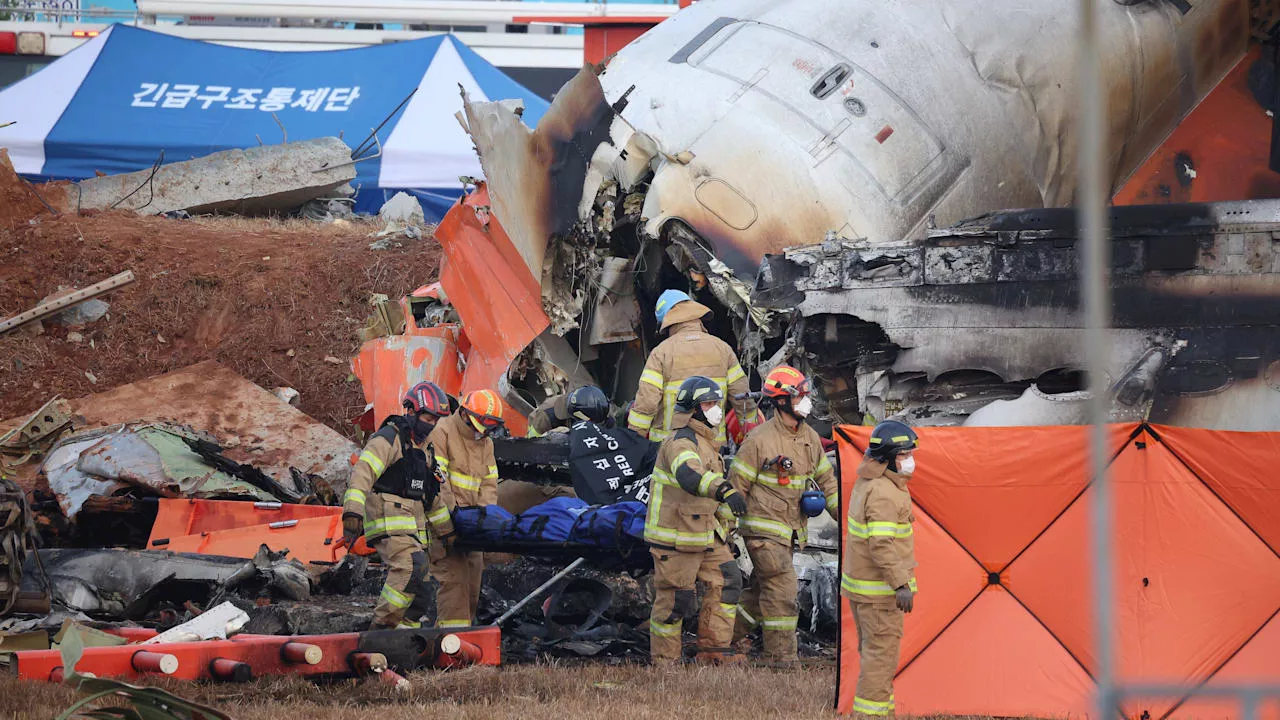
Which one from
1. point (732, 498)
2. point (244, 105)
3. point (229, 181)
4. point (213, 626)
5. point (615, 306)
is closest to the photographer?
point (732, 498)

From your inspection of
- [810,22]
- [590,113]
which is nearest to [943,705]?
[590,113]

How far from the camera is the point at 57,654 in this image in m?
5.36

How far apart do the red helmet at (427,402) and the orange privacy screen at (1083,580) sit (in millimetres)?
2399

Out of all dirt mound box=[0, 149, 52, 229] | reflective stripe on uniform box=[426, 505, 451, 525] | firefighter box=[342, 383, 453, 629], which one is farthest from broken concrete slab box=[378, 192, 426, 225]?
firefighter box=[342, 383, 453, 629]

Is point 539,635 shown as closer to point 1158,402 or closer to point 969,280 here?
point 969,280

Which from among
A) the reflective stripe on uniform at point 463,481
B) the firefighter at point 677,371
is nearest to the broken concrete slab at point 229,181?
the firefighter at point 677,371

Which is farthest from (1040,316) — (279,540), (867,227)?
(279,540)

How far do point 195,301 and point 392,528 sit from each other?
29.7ft

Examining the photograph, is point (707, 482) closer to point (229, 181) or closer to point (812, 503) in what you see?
point (812, 503)

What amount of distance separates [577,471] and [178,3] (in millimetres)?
24374

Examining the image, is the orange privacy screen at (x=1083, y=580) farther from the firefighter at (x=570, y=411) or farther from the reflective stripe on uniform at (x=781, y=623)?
the firefighter at (x=570, y=411)

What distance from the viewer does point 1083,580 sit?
5641 millimetres

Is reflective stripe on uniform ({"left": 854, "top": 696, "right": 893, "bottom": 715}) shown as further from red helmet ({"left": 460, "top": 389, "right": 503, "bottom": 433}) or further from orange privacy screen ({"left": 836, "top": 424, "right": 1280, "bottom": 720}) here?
red helmet ({"left": 460, "top": 389, "right": 503, "bottom": 433})

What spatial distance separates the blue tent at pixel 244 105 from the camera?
1950 centimetres
